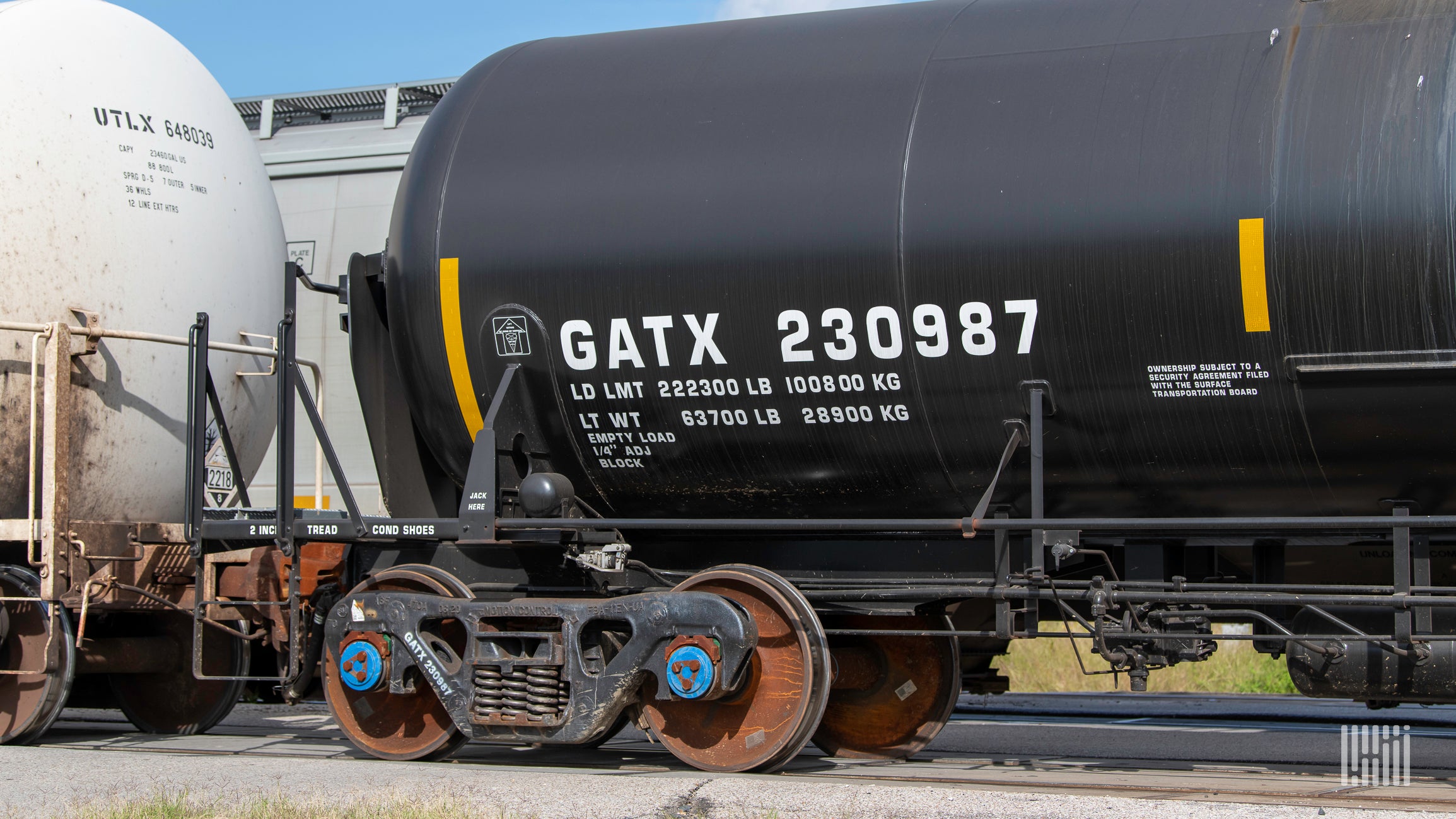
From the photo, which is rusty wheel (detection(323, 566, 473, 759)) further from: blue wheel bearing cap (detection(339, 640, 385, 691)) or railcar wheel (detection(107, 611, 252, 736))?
railcar wheel (detection(107, 611, 252, 736))

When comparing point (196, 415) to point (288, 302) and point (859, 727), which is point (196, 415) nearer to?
point (288, 302)

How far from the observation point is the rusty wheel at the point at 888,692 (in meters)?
7.16

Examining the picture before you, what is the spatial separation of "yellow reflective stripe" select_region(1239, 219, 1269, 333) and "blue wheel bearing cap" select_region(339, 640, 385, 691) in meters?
4.37

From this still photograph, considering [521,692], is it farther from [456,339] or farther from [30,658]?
[30,658]

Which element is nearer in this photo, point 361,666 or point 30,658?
point 361,666

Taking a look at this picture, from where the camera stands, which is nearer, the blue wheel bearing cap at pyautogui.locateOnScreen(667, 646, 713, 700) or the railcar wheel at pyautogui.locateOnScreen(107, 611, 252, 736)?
the blue wheel bearing cap at pyautogui.locateOnScreen(667, 646, 713, 700)

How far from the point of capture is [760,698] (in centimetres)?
636

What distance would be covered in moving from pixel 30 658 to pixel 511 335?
3.45 meters

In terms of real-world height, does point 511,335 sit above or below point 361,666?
above

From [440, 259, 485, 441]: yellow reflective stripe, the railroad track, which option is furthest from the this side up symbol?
the railroad track

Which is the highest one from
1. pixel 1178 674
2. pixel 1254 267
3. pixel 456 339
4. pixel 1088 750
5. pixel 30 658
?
pixel 1254 267

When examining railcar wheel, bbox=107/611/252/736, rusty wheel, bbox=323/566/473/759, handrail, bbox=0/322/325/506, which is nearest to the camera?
rusty wheel, bbox=323/566/473/759

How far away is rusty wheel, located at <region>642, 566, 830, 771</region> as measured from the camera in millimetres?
6203

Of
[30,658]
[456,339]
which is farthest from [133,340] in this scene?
[456,339]
